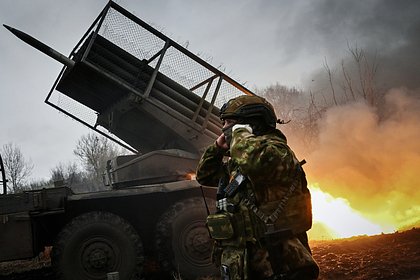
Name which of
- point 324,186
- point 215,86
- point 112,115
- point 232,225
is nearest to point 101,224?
point 112,115

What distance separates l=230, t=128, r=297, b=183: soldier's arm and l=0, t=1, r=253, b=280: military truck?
10.3 ft

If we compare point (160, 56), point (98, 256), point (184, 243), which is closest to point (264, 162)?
point (184, 243)

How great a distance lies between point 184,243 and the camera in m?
5.45

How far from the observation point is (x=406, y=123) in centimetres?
1266

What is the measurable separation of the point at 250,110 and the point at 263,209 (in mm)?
625

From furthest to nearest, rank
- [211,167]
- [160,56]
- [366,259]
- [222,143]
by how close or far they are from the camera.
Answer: [160,56]
[366,259]
[211,167]
[222,143]

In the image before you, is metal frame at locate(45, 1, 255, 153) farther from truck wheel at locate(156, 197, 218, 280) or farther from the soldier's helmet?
the soldier's helmet

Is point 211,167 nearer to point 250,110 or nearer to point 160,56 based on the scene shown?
point 250,110

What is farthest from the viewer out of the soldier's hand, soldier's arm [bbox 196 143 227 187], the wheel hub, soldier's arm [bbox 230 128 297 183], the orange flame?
the orange flame

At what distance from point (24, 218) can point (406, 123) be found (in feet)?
38.5

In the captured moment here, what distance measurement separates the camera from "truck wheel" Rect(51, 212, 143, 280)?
504 cm

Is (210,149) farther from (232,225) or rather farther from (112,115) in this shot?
(112,115)

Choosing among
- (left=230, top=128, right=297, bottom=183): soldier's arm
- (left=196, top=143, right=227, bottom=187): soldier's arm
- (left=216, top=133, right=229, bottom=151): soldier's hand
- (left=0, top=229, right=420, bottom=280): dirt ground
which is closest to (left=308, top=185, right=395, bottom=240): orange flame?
(left=0, top=229, right=420, bottom=280): dirt ground

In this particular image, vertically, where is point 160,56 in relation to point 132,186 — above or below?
above
